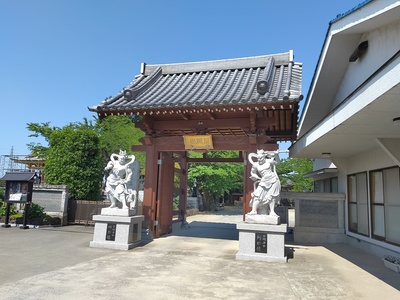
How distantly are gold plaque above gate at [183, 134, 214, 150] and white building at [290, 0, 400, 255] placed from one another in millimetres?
3039

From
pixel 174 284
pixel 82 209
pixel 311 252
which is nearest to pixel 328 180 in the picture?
pixel 311 252

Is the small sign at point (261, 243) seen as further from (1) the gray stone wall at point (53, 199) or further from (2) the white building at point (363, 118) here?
(1) the gray stone wall at point (53, 199)

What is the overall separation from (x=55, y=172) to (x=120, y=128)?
7258 mm

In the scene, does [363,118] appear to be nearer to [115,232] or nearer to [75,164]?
[115,232]

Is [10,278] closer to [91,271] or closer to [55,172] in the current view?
[91,271]

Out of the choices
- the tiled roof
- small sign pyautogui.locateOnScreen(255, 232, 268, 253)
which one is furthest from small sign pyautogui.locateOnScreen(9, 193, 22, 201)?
small sign pyautogui.locateOnScreen(255, 232, 268, 253)

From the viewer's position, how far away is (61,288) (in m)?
5.18

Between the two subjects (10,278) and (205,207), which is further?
(205,207)

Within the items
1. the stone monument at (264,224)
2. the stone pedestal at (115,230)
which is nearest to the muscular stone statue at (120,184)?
the stone pedestal at (115,230)

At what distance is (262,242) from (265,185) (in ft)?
5.05

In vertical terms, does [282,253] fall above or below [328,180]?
below

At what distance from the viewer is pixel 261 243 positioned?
8.07m

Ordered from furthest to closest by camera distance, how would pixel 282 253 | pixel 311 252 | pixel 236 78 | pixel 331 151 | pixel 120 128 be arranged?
pixel 120 128 < pixel 236 78 < pixel 331 151 < pixel 311 252 < pixel 282 253

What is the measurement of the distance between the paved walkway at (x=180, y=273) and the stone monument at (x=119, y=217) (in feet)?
1.33
